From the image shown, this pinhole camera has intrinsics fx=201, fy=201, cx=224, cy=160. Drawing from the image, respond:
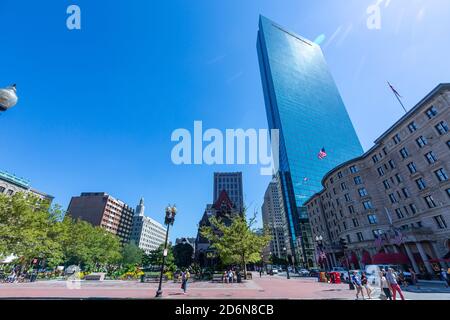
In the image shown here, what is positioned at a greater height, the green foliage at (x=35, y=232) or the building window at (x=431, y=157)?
the building window at (x=431, y=157)

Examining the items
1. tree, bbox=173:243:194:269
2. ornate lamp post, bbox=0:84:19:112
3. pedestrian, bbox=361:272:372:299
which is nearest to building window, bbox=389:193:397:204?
pedestrian, bbox=361:272:372:299

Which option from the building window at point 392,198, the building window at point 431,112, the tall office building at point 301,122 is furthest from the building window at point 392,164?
the tall office building at point 301,122

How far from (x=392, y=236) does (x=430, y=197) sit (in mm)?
8744

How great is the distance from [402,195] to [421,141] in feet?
31.6

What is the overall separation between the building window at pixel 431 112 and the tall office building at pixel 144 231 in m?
123

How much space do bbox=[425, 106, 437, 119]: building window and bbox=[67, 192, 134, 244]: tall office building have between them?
329 feet

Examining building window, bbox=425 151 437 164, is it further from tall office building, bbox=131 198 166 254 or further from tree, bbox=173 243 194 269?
tall office building, bbox=131 198 166 254

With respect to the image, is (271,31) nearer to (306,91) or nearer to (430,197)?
(306,91)

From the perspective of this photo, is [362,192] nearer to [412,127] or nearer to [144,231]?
[412,127]

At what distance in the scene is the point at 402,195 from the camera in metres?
34.2

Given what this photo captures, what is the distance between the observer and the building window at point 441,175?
2694 cm

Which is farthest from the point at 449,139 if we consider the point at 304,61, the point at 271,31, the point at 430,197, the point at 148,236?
the point at 148,236

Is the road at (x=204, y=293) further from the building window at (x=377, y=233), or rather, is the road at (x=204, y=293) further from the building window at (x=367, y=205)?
the building window at (x=367, y=205)
